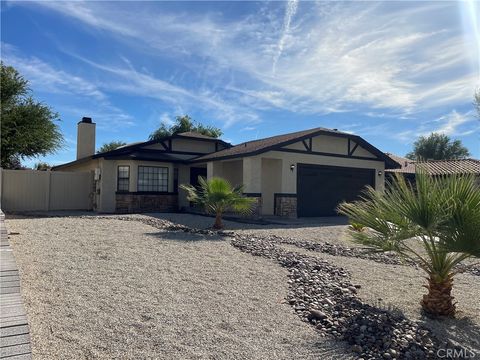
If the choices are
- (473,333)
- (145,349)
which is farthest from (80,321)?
(473,333)

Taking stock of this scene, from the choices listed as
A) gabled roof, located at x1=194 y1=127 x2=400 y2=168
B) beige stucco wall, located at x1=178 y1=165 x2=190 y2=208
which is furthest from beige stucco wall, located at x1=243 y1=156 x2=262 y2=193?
beige stucco wall, located at x1=178 y1=165 x2=190 y2=208

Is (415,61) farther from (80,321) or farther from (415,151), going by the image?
(415,151)

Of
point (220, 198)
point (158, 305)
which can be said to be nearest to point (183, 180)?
point (220, 198)

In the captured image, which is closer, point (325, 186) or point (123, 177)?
point (123, 177)

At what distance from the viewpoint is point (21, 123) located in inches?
800

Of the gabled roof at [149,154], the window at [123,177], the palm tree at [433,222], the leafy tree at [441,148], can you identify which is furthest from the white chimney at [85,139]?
the leafy tree at [441,148]

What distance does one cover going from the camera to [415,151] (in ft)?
133

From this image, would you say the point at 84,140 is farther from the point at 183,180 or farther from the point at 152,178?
the point at 183,180

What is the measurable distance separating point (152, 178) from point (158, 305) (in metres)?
14.6

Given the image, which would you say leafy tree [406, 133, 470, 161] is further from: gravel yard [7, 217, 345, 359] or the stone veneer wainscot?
gravel yard [7, 217, 345, 359]

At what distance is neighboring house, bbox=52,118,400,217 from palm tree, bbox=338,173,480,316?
36.6 ft

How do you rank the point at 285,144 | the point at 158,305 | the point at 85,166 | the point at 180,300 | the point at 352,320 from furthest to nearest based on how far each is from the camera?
the point at 85,166 < the point at 285,144 < the point at 180,300 < the point at 158,305 < the point at 352,320

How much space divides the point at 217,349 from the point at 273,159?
48.4 feet

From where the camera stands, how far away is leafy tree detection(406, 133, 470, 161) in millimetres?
38612
